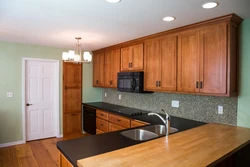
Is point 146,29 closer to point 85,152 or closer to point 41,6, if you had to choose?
point 41,6

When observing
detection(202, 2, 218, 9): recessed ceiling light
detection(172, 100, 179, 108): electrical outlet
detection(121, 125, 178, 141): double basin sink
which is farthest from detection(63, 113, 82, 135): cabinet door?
detection(202, 2, 218, 9): recessed ceiling light

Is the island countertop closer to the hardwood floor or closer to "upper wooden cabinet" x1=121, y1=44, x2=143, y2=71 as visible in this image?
"upper wooden cabinet" x1=121, y1=44, x2=143, y2=71

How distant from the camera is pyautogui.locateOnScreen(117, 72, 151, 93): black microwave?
344cm

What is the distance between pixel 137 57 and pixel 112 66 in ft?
3.11

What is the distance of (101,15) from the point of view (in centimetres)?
226

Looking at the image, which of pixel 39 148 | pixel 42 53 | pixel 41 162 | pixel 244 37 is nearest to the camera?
pixel 244 37

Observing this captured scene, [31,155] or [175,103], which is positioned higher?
[175,103]

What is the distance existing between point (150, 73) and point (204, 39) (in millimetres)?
1124

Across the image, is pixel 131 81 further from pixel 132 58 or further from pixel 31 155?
pixel 31 155

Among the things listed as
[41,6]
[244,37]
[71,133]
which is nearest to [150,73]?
[244,37]

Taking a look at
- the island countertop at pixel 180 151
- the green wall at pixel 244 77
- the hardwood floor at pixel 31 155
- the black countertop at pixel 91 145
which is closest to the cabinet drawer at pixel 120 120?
the black countertop at pixel 91 145

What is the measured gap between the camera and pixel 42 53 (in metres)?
4.37

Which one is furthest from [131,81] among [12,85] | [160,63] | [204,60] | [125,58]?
[12,85]

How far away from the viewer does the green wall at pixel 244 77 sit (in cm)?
234
